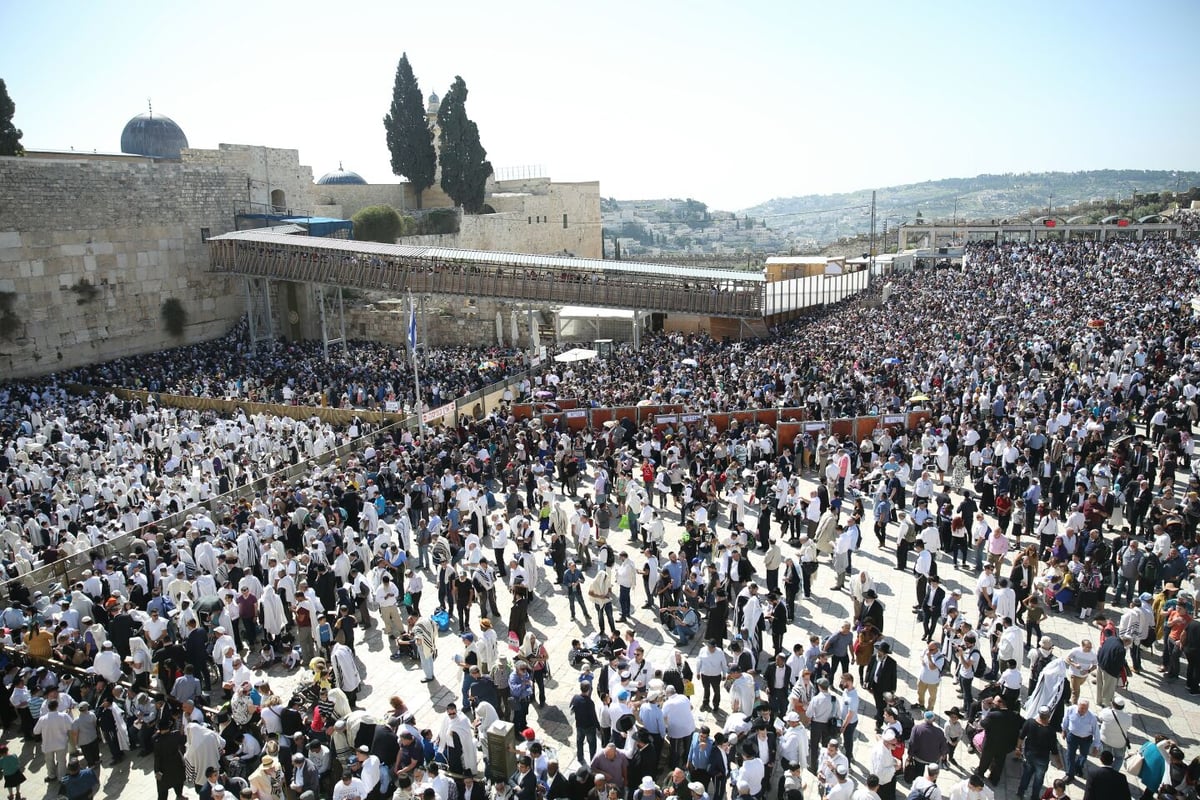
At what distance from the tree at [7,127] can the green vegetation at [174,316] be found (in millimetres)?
8297

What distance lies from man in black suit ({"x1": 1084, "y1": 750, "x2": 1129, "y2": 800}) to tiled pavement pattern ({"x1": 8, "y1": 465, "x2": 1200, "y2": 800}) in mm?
1202

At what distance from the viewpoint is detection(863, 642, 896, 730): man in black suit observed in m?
8.38

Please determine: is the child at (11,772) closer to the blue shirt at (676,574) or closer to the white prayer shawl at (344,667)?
the white prayer shawl at (344,667)

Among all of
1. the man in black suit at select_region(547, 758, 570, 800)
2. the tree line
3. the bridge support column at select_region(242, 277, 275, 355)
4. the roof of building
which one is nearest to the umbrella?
the roof of building

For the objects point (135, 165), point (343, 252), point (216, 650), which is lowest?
point (216, 650)

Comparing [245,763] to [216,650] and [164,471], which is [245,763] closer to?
[216,650]

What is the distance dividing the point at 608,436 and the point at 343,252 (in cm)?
1866

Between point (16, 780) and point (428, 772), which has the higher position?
point (428, 772)

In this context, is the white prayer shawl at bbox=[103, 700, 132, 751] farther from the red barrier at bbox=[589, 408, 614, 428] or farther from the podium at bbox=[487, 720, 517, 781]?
the red barrier at bbox=[589, 408, 614, 428]

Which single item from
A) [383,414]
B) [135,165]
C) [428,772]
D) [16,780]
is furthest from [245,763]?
[135,165]

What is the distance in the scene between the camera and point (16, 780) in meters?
8.48

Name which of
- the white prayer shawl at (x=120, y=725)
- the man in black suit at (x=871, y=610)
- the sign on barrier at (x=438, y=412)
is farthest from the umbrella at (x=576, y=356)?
the white prayer shawl at (x=120, y=725)

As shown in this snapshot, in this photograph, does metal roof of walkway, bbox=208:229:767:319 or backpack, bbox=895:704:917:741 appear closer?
backpack, bbox=895:704:917:741

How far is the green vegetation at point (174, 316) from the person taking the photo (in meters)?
34.2
